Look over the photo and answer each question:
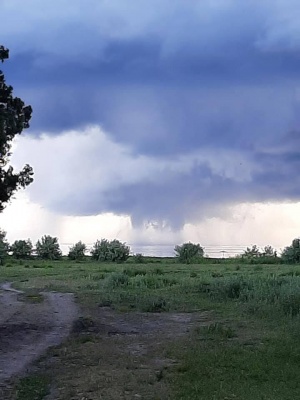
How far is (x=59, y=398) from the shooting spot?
36.9 ft

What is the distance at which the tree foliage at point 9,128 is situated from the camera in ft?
62.6

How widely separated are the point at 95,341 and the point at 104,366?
3.84m

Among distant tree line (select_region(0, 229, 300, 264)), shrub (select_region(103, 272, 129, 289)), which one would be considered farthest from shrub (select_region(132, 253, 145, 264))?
shrub (select_region(103, 272, 129, 289))

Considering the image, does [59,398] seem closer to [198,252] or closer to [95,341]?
[95,341]

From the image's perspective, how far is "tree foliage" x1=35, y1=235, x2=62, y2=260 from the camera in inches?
3777

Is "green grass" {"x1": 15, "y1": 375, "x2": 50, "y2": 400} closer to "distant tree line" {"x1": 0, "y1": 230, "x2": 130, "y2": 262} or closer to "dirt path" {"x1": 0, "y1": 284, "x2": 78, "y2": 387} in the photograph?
"dirt path" {"x1": 0, "y1": 284, "x2": 78, "y2": 387}

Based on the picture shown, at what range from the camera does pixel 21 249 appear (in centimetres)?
9512

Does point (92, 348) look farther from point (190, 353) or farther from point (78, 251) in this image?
point (78, 251)

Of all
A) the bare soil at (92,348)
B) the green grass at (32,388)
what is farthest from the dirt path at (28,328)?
the green grass at (32,388)

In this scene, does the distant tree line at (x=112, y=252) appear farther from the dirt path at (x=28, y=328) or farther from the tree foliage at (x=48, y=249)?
the dirt path at (x=28, y=328)

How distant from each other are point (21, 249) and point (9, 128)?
256ft

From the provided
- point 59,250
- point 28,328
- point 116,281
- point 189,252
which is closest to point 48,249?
point 59,250

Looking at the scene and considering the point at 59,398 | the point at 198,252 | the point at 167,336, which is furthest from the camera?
the point at 198,252

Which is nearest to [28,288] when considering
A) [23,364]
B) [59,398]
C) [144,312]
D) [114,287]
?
[114,287]
